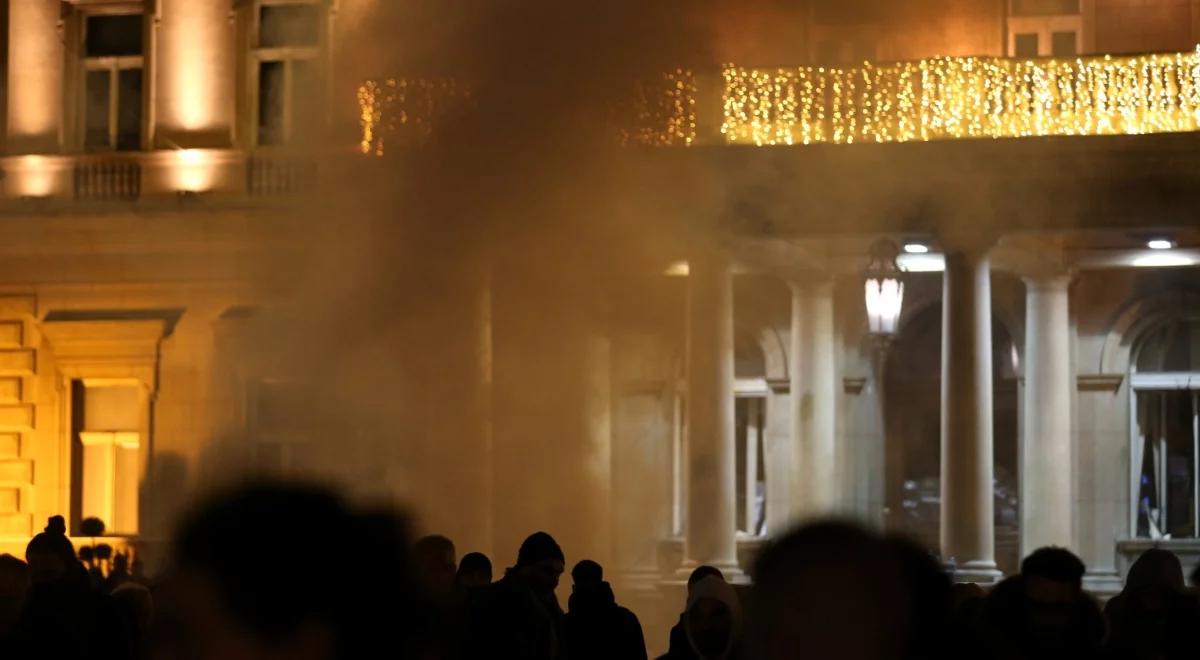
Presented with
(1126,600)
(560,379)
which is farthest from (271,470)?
(560,379)

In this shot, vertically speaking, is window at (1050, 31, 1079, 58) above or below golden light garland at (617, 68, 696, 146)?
above

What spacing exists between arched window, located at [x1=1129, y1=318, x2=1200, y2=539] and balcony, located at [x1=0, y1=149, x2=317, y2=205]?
8208 mm

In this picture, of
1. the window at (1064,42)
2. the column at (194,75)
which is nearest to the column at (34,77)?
the column at (194,75)

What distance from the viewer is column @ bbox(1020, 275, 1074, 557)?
19.2m

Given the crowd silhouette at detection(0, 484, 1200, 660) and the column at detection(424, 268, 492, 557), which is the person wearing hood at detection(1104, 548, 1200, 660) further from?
the column at detection(424, 268, 492, 557)

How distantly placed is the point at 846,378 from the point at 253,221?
592 centimetres

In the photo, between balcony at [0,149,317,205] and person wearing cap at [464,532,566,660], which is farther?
balcony at [0,149,317,205]

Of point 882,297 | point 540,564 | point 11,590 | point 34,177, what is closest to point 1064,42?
point 882,297

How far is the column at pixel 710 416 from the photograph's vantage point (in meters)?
17.6

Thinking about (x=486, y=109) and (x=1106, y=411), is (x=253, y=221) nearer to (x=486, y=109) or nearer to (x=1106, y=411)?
(x=486, y=109)

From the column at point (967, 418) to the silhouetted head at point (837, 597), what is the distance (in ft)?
48.2

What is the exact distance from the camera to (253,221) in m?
21.0

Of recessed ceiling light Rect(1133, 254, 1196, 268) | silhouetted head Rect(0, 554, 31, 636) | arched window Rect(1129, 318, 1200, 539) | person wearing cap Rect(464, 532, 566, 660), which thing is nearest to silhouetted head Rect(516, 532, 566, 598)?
person wearing cap Rect(464, 532, 566, 660)

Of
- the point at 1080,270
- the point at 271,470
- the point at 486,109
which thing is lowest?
the point at 271,470
